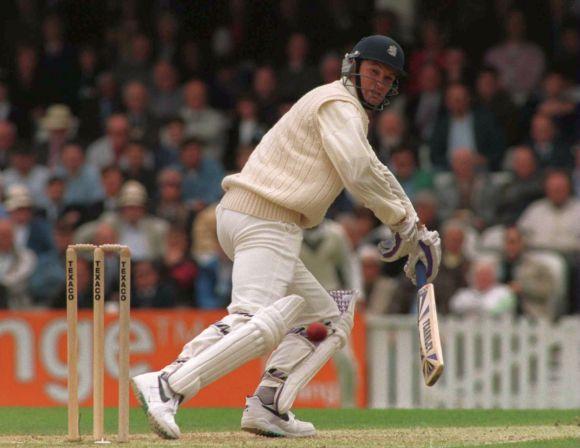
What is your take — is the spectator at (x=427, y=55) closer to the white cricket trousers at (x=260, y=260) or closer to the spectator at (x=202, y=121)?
the spectator at (x=202, y=121)

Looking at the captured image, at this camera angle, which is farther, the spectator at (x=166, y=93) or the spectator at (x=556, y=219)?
the spectator at (x=166, y=93)

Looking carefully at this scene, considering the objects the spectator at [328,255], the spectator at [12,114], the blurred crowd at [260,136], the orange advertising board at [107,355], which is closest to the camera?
the orange advertising board at [107,355]

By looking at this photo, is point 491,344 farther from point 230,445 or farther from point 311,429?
point 230,445

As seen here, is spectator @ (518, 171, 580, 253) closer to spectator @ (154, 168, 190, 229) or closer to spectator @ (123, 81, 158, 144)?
spectator @ (154, 168, 190, 229)

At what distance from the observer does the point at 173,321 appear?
11961 mm

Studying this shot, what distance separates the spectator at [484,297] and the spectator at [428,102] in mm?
2399

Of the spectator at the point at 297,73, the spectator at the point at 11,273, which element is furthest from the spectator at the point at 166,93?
the spectator at the point at 11,273

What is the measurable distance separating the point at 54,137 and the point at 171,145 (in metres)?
1.19

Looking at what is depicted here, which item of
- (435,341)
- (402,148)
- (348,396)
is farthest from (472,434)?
(402,148)

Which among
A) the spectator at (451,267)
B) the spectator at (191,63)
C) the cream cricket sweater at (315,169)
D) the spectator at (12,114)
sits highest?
the spectator at (191,63)

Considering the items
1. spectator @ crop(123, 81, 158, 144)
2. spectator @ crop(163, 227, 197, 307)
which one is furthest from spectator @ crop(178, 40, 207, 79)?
spectator @ crop(163, 227, 197, 307)

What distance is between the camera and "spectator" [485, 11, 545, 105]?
14.7 metres

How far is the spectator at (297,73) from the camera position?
48.7 feet

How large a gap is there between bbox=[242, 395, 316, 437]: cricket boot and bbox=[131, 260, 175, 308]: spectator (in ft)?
16.9
